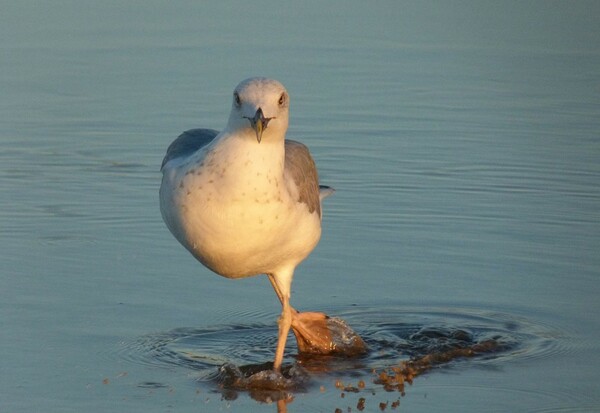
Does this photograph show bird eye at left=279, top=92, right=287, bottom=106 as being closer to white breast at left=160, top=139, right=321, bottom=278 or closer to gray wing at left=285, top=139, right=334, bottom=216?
white breast at left=160, top=139, right=321, bottom=278

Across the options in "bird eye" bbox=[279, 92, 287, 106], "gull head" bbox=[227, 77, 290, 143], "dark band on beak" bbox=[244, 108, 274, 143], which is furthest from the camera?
"bird eye" bbox=[279, 92, 287, 106]

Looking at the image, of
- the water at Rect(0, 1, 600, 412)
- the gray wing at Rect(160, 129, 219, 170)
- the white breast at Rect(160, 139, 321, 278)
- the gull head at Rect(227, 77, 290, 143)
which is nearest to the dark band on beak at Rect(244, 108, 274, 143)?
the gull head at Rect(227, 77, 290, 143)

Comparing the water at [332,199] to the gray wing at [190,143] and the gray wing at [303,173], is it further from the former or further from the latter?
the gray wing at [190,143]

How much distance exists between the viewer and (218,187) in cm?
700

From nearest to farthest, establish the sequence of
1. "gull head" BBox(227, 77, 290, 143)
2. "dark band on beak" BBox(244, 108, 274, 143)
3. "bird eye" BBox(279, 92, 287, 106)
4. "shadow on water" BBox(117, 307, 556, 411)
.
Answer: "dark band on beak" BBox(244, 108, 274, 143) → "gull head" BBox(227, 77, 290, 143) → "bird eye" BBox(279, 92, 287, 106) → "shadow on water" BBox(117, 307, 556, 411)

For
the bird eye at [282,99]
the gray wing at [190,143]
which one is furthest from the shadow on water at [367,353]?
the bird eye at [282,99]

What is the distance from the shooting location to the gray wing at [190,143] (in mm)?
7738

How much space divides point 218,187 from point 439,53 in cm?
809

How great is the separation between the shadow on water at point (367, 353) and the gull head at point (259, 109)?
1.28 metres

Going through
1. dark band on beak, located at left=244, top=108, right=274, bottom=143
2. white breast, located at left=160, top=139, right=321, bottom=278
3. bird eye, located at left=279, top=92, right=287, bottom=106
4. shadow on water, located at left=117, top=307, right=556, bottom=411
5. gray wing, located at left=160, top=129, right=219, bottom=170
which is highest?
bird eye, located at left=279, top=92, right=287, bottom=106

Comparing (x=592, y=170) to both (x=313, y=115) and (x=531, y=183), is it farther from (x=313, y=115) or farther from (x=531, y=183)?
(x=313, y=115)

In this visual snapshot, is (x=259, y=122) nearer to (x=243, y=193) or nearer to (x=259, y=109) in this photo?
(x=259, y=109)

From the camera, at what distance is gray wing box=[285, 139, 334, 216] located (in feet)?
25.0

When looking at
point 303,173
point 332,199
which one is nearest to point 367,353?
Answer: point 303,173
